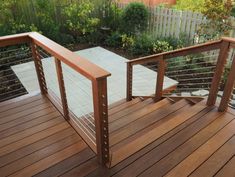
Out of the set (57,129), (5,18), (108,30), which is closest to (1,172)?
(57,129)

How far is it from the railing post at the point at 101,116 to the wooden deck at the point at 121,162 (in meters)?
0.13

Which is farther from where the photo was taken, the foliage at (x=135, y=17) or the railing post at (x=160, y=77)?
the foliage at (x=135, y=17)

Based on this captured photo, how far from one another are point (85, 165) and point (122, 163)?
31 centimetres

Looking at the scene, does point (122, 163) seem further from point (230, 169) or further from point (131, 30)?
point (131, 30)

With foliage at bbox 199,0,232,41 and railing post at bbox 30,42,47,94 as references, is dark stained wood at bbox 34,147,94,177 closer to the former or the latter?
railing post at bbox 30,42,47,94

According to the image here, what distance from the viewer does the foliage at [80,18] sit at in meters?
6.78

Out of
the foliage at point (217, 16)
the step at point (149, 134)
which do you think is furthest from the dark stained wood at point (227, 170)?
the foliage at point (217, 16)

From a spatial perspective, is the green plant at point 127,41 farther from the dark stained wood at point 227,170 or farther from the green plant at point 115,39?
the dark stained wood at point 227,170

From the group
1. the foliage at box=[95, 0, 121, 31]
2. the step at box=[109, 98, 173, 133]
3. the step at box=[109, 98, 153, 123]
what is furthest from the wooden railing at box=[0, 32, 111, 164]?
the foliage at box=[95, 0, 121, 31]

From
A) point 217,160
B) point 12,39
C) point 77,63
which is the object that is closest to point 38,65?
point 12,39

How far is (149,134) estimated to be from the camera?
7.38ft

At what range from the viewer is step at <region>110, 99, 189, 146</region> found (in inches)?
91.0

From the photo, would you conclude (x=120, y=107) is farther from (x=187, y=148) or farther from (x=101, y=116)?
(x=101, y=116)

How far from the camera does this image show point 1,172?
1.86 m
